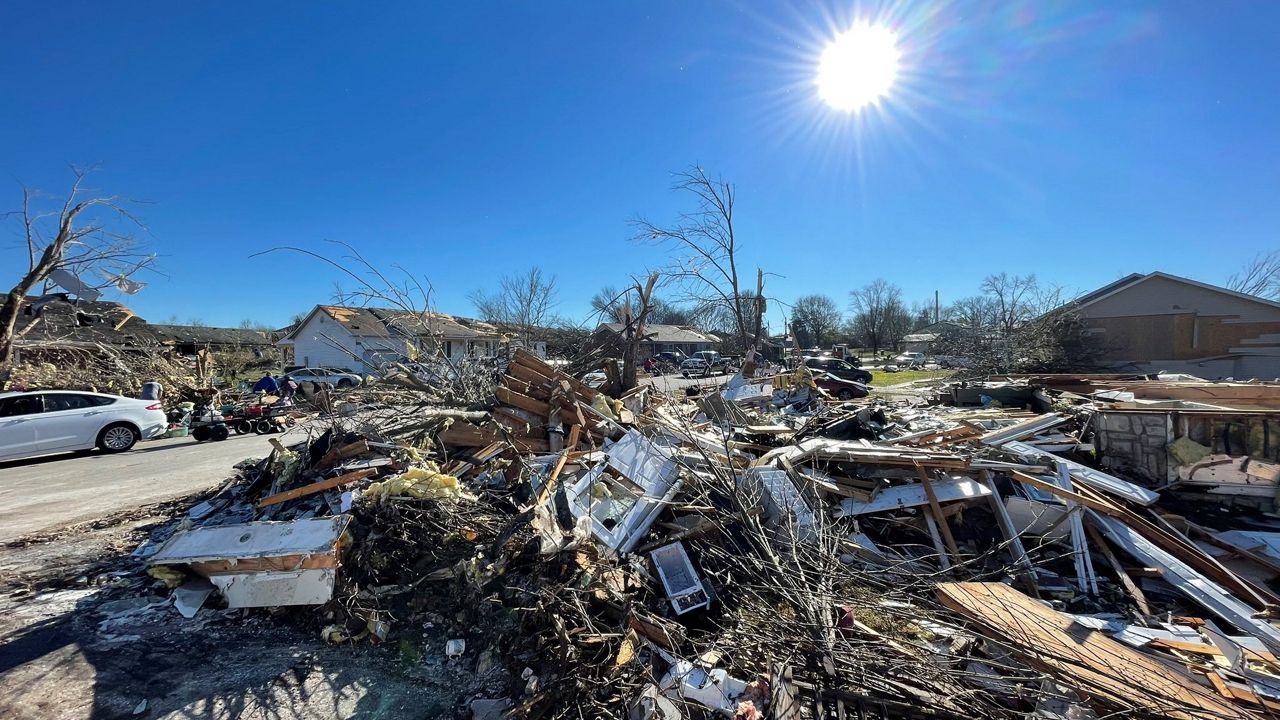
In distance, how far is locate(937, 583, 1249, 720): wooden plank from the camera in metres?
2.32

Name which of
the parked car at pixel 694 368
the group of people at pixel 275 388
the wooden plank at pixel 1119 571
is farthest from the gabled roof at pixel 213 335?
the wooden plank at pixel 1119 571

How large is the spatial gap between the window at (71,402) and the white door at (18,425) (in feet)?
0.53

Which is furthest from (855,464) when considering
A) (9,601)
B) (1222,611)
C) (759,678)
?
(9,601)

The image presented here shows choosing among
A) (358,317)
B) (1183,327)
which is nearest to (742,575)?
(358,317)

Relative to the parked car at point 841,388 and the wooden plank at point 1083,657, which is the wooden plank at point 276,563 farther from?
the parked car at point 841,388

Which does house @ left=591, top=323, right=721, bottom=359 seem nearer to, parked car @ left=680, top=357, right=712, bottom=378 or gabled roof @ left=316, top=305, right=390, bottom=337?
parked car @ left=680, top=357, right=712, bottom=378

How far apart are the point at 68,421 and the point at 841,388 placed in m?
20.2

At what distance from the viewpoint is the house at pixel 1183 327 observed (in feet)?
56.0

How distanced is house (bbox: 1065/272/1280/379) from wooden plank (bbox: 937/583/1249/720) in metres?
22.0

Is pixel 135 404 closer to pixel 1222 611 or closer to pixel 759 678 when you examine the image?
pixel 759 678

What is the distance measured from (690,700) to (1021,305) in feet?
87.7

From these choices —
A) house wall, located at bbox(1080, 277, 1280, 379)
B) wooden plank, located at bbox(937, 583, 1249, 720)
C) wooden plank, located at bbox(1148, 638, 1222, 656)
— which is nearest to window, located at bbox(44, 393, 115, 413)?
wooden plank, located at bbox(937, 583, 1249, 720)

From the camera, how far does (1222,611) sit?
3512 millimetres

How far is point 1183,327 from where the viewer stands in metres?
17.8
